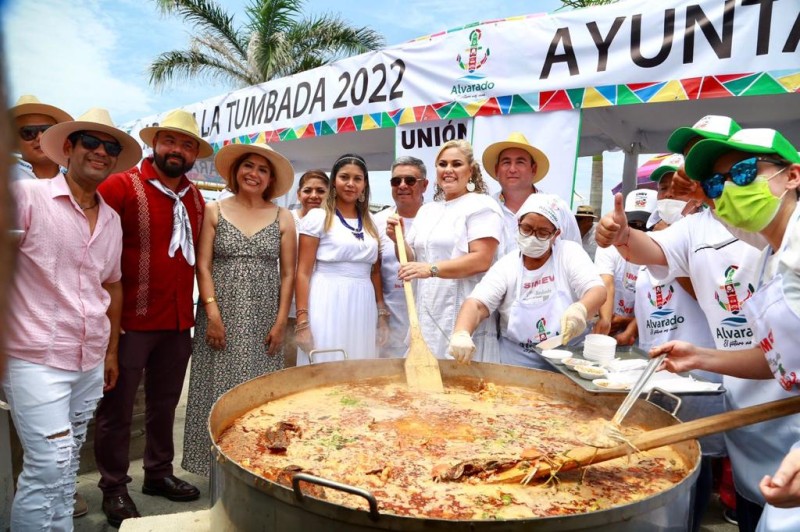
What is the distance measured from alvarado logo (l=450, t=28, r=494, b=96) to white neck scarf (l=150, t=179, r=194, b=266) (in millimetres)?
3188

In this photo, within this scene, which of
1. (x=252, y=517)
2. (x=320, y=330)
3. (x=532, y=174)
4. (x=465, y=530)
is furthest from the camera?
(x=532, y=174)

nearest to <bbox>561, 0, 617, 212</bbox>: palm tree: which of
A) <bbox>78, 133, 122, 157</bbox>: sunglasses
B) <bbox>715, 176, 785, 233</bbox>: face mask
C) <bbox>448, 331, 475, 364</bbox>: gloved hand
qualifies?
<bbox>448, 331, 475, 364</bbox>: gloved hand

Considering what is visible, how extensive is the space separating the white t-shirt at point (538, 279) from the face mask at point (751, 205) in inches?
44.6

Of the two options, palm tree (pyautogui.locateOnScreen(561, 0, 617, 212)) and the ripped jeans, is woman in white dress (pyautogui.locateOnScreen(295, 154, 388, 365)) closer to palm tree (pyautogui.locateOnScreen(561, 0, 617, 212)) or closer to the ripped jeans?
the ripped jeans

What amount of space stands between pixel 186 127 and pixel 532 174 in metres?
2.54

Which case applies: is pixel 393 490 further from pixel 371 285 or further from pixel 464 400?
pixel 371 285

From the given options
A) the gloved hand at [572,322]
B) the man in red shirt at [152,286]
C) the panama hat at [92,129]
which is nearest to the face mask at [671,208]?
the gloved hand at [572,322]

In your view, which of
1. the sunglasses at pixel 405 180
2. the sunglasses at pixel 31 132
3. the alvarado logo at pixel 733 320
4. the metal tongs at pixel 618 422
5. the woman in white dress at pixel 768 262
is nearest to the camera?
the woman in white dress at pixel 768 262

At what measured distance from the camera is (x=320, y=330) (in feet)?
11.9

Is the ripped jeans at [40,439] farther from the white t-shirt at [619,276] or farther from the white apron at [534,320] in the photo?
the white t-shirt at [619,276]

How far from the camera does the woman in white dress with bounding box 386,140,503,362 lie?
128 inches

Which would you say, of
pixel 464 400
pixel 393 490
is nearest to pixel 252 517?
pixel 393 490

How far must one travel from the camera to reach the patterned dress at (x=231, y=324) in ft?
11.0

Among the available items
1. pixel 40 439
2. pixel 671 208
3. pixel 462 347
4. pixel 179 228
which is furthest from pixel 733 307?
pixel 40 439
